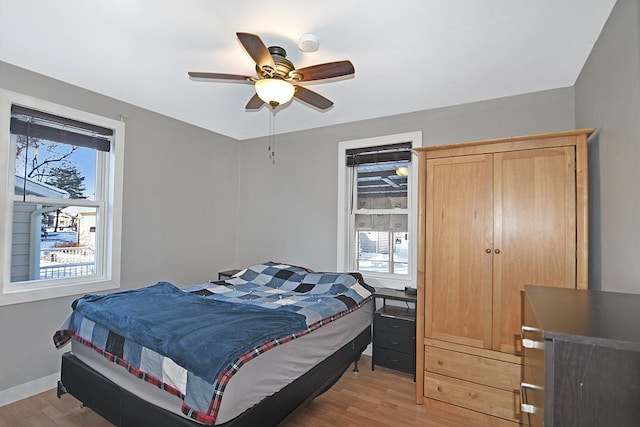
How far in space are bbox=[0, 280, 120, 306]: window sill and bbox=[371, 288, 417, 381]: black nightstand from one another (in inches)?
101

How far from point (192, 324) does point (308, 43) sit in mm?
1898

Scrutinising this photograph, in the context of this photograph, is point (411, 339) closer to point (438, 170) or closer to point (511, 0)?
point (438, 170)

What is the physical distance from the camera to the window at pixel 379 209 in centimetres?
346

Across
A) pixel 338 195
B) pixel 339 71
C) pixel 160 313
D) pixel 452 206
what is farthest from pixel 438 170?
pixel 160 313

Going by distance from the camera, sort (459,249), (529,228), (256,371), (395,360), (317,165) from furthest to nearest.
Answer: (317,165) < (395,360) < (459,249) < (529,228) < (256,371)

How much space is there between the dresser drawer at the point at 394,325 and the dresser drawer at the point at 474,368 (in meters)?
0.36

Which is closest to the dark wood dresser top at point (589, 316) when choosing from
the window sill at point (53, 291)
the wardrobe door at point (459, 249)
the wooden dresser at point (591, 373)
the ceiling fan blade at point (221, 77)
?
the wooden dresser at point (591, 373)

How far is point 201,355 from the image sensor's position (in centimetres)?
166

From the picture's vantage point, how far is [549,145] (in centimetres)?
221

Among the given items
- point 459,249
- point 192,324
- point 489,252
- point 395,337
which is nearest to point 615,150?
point 489,252

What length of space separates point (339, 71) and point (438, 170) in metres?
1.12

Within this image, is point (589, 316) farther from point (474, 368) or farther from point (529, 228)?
point (474, 368)

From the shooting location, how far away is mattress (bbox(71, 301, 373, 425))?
Answer: 1.65 m

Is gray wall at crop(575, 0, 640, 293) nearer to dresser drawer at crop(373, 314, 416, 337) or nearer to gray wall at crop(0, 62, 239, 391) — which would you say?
dresser drawer at crop(373, 314, 416, 337)
